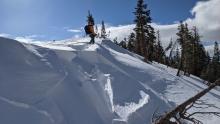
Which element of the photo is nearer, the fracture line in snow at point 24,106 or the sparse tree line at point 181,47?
the fracture line in snow at point 24,106

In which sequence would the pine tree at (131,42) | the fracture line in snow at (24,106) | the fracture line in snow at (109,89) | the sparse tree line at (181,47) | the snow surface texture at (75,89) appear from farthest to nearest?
the pine tree at (131,42) < the sparse tree line at (181,47) < the fracture line in snow at (109,89) < the snow surface texture at (75,89) < the fracture line in snow at (24,106)

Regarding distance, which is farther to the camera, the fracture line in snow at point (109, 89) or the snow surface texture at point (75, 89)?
the fracture line in snow at point (109, 89)

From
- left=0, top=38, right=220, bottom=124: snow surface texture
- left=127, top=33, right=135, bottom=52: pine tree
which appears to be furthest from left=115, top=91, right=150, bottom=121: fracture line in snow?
left=127, top=33, right=135, bottom=52: pine tree

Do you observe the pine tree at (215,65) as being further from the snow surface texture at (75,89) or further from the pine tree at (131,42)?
the snow surface texture at (75,89)

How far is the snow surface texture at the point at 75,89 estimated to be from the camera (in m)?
13.7

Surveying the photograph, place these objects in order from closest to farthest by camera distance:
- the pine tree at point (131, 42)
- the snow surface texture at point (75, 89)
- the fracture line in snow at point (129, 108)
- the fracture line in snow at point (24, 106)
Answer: the fracture line in snow at point (24, 106)
the snow surface texture at point (75, 89)
the fracture line in snow at point (129, 108)
the pine tree at point (131, 42)

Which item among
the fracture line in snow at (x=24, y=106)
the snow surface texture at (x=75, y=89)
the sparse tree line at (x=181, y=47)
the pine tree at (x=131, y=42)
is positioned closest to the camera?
the fracture line in snow at (x=24, y=106)

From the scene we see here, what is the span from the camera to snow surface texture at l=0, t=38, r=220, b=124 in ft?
44.8

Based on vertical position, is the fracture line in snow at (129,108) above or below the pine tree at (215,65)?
above

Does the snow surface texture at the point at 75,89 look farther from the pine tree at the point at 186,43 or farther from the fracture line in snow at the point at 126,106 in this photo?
the pine tree at the point at 186,43

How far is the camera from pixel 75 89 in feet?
52.5

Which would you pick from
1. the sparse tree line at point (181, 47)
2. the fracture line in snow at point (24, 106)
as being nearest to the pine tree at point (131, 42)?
the sparse tree line at point (181, 47)

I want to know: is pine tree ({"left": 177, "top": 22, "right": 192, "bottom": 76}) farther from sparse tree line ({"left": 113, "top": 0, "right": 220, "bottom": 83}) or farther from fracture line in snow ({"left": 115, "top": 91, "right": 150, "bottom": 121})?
fracture line in snow ({"left": 115, "top": 91, "right": 150, "bottom": 121})

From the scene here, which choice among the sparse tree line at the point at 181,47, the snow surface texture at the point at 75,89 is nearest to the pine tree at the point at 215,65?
the sparse tree line at the point at 181,47
